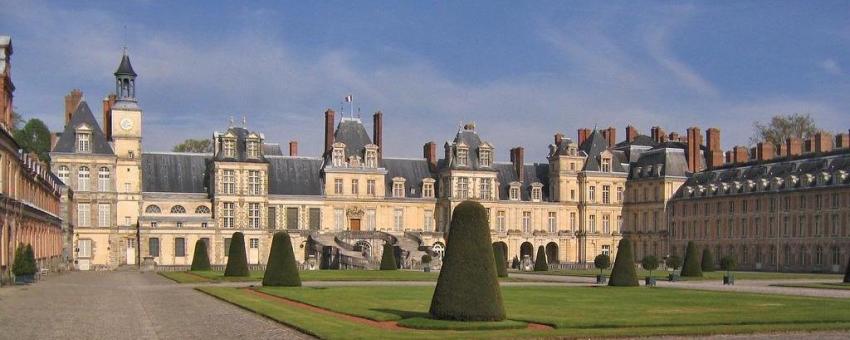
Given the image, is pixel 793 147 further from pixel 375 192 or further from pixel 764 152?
pixel 375 192

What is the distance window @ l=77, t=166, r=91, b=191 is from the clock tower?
1688mm

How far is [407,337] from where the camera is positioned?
18234 mm

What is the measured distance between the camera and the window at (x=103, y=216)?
6262 centimetres

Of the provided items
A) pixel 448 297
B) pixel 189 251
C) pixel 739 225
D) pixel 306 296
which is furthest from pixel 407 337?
pixel 739 225

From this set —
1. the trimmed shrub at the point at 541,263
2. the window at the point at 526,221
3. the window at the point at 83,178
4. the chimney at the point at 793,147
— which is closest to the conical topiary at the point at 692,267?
the trimmed shrub at the point at 541,263

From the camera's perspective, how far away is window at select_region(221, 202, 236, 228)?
213 feet

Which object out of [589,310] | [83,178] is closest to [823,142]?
[589,310]

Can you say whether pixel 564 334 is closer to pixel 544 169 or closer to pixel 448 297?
pixel 448 297

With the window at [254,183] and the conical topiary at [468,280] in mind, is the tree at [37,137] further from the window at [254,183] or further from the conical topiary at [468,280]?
the conical topiary at [468,280]

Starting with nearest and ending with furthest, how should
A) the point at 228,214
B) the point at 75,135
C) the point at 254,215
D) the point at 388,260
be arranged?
the point at 388,260, the point at 75,135, the point at 228,214, the point at 254,215

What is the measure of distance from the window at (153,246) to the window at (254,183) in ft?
21.5

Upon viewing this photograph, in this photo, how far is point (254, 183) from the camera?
217ft

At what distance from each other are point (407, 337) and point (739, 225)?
52.4 metres

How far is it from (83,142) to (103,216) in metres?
4.56
